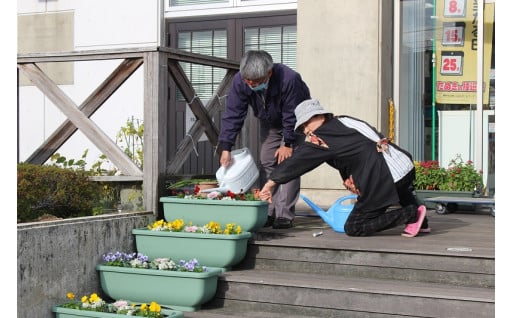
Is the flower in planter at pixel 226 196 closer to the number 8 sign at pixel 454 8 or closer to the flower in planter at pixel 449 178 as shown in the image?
the flower in planter at pixel 449 178

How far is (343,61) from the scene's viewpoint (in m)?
9.47

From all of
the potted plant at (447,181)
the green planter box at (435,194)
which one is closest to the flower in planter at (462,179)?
the potted plant at (447,181)

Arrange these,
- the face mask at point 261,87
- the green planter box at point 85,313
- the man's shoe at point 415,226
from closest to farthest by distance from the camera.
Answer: the green planter box at point 85,313 < the man's shoe at point 415,226 < the face mask at point 261,87

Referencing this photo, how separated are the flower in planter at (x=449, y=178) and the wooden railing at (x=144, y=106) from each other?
3.06 metres

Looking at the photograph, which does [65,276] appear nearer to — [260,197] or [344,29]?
[260,197]

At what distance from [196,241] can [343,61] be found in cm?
405

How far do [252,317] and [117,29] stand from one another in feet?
20.9

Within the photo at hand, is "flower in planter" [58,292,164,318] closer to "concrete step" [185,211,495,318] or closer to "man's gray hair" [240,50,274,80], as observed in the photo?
"concrete step" [185,211,495,318]

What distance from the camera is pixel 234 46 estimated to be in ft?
35.0

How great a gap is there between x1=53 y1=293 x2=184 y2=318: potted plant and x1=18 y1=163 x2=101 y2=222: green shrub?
2.74 feet

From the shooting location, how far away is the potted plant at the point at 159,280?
18.5 ft

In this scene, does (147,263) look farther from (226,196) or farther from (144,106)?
(144,106)

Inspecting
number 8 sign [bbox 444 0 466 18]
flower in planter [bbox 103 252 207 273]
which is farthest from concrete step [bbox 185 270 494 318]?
number 8 sign [bbox 444 0 466 18]

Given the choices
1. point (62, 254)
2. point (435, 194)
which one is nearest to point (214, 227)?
point (62, 254)
